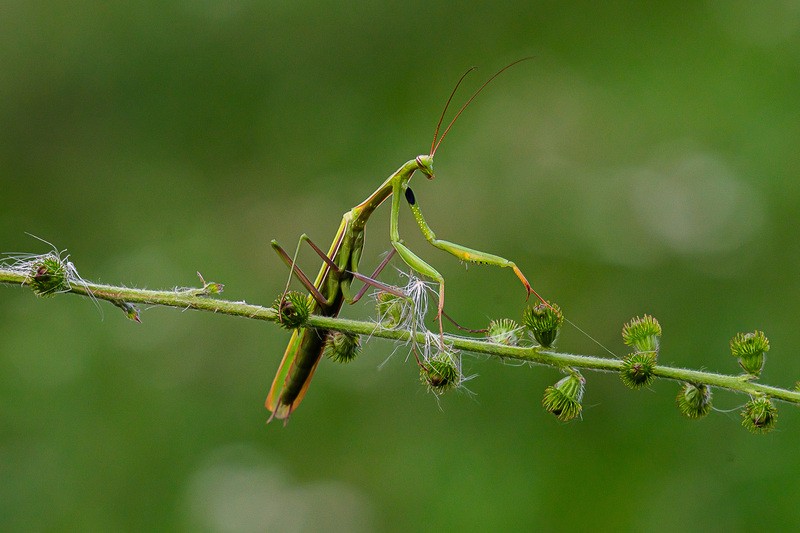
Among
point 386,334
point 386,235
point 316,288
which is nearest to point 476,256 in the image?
point 386,334

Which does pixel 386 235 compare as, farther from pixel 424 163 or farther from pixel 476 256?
pixel 476 256

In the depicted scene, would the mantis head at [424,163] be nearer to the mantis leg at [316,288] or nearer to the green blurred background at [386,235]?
the mantis leg at [316,288]

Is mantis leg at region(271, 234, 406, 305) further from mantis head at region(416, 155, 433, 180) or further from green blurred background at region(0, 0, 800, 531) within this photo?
green blurred background at region(0, 0, 800, 531)

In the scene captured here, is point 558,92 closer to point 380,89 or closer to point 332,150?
point 380,89

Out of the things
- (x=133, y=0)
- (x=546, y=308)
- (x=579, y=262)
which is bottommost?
(x=546, y=308)

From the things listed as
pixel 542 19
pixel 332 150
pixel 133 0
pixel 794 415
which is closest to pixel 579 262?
pixel 794 415

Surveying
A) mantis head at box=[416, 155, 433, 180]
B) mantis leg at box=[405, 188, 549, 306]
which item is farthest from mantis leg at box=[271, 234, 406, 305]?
mantis head at box=[416, 155, 433, 180]

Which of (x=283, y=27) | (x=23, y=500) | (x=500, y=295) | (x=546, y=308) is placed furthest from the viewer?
(x=283, y=27)
